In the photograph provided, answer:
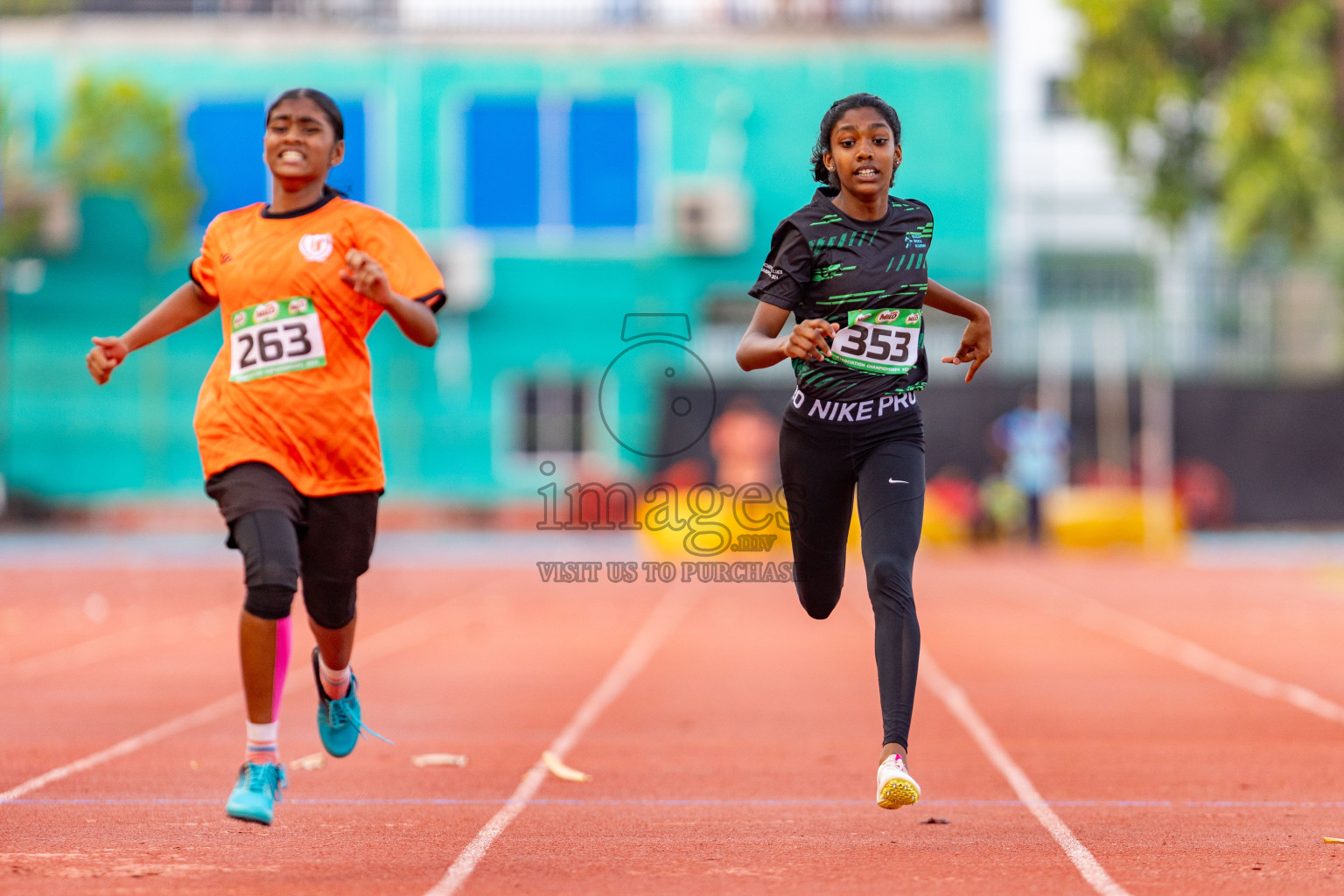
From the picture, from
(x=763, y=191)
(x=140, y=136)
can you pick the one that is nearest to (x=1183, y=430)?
(x=763, y=191)

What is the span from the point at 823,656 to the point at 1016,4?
Result: 3052 cm

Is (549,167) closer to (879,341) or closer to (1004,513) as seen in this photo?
(1004,513)

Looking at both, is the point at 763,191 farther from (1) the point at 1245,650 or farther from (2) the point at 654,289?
(1) the point at 1245,650

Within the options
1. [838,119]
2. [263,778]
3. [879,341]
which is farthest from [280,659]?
[838,119]

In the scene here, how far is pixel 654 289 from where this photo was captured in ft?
106

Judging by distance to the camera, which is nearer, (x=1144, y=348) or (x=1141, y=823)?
(x=1141, y=823)

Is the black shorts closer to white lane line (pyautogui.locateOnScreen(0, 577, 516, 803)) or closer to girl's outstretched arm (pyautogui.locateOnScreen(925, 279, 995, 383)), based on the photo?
white lane line (pyautogui.locateOnScreen(0, 577, 516, 803))

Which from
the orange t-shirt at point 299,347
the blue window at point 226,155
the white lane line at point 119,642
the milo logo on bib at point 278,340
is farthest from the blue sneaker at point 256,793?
the blue window at point 226,155

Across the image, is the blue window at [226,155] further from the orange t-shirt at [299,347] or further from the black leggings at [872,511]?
the black leggings at [872,511]

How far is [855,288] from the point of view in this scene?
575 centimetres

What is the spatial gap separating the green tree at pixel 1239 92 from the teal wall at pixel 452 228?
5165 millimetres

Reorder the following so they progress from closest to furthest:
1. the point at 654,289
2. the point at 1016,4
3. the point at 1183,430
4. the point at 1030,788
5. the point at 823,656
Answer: the point at 1030,788 → the point at 823,656 → the point at 1183,430 → the point at 654,289 → the point at 1016,4

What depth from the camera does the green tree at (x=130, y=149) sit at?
99.6 feet

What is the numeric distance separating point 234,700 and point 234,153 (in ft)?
76.6
